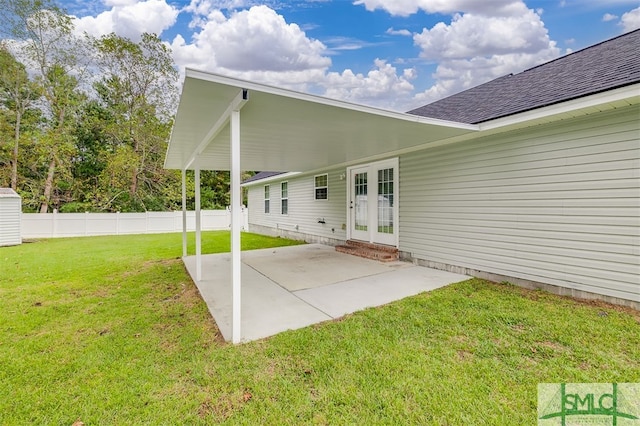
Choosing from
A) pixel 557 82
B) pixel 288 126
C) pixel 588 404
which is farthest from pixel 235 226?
pixel 557 82

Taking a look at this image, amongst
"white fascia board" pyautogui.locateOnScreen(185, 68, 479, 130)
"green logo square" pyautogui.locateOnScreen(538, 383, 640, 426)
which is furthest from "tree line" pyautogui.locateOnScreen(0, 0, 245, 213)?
"green logo square" pyautogui.locateOnScreen(538, 383, 640, 426)

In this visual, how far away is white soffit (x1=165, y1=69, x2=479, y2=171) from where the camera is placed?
3.04m

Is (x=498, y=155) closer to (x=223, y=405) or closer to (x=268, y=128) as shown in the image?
(x=268, y=128)

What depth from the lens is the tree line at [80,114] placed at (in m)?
14.1

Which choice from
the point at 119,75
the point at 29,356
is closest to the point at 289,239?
the point at 29,356

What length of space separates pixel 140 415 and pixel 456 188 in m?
5.80

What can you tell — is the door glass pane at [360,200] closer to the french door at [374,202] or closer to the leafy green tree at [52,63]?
the french door at [374,202]

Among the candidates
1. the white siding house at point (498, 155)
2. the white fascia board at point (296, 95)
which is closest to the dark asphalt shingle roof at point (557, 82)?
the white siding house at point (498, 155)

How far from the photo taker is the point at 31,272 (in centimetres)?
644

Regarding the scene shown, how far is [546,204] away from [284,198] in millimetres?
10386

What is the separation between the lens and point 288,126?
177 inches

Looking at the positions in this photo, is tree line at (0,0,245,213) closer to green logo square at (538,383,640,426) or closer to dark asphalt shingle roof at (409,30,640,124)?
dark asphalt shingle roof at (409,30,640,124)

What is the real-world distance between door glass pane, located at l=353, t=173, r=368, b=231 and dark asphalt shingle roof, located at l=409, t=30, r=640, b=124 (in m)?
2.49

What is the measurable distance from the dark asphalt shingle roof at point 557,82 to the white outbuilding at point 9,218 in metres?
14.7
